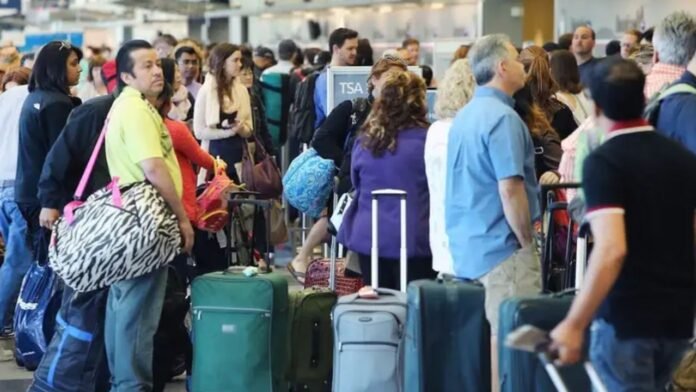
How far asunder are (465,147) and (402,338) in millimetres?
1007

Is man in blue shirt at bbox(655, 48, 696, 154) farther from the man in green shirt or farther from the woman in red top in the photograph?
the woman in red top

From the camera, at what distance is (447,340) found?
6.50 metres

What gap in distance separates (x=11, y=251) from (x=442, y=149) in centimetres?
332

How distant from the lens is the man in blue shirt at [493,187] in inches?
243

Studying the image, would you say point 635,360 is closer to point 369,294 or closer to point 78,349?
point 369,294

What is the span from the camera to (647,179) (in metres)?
4.44

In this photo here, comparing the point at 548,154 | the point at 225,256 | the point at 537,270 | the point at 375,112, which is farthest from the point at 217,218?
the point at 537,270

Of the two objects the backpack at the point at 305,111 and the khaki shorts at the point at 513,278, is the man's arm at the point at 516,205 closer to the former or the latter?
the khaki shorts at the point at 513,278

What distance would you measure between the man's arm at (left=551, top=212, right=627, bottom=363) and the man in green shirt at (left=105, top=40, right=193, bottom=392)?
3.06 metres

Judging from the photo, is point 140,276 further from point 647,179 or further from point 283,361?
point 647,179

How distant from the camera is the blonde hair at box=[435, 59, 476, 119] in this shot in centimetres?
697

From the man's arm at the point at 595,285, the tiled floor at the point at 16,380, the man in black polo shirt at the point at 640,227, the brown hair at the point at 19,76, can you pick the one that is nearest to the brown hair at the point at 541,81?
the tiled floor at the point at 16,380

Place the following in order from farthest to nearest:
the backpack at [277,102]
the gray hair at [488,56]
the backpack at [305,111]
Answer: the backpack at [277,102]
the backpack at [305,111]
the gray hair at [488,56]

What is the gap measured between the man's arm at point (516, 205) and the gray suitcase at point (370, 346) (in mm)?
843
